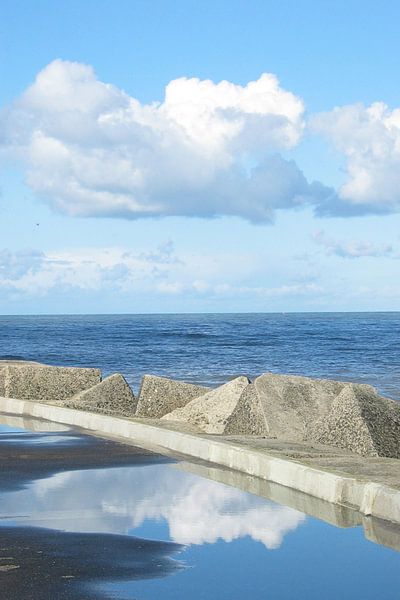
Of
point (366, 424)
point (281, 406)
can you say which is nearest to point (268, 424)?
point (281, 406)

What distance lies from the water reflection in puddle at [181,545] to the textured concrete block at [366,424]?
2.38m

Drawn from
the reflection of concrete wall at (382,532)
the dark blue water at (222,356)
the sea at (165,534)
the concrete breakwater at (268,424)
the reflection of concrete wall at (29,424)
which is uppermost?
the concrete breakwater at (268,424)

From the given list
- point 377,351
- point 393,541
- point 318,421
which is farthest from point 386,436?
point 377,351

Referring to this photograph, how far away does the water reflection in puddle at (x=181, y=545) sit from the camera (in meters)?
6.07

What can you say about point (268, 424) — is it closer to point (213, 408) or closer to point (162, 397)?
point (213, 408)

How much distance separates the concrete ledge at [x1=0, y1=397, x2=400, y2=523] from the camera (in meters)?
8.33

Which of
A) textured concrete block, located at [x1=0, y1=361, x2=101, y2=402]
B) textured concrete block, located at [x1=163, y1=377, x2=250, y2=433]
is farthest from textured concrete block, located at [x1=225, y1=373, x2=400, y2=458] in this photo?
textured concrete block, located at [x1=0, y1=361, x2=101, y2=402]

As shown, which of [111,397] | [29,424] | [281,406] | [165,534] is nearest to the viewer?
[165,534]

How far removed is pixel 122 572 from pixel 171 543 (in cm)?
87

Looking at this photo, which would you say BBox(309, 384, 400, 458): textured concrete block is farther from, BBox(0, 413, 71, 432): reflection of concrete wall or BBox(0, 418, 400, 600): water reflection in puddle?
BBox(0, 413, 71, 432): reflection of concrete wall

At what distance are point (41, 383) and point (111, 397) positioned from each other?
2247 millimetres

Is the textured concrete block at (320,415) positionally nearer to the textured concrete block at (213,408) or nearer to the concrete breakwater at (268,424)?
the concrete breakwater at (268,424)

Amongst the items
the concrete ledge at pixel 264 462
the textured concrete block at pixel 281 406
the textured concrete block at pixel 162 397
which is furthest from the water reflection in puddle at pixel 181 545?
the textured concrete block at pixel 162 397

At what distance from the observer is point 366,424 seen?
11656 millimetres
